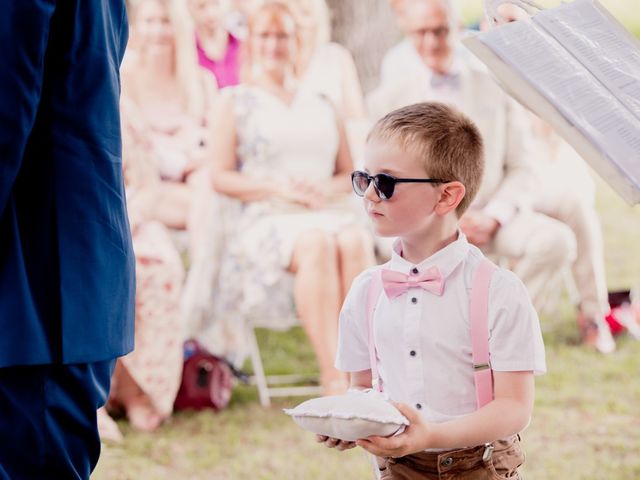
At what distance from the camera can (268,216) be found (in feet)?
15.3

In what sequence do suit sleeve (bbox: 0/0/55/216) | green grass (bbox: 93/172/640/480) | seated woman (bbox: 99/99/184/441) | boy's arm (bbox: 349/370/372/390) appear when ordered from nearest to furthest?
1. suit sleeve (bbox: 0/0/55/216)
2. boy's arm (bbox: 349/370/372/390)
3. green grass (bbox: 93/172/640/480)
4. seated woman (bbox: 99/99/184/441)

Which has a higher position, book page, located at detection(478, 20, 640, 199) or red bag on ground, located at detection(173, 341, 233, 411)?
book page, located at detection(478, 20, 640, 199)

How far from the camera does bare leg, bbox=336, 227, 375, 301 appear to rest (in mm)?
4625

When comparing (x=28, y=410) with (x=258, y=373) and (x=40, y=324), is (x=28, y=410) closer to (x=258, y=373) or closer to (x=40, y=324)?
(x=40, y=324)

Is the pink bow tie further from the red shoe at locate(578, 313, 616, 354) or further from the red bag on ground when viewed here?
the red shoe at locate(578, 313, 616, 354)

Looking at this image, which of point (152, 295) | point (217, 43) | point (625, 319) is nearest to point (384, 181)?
point (152, 295)

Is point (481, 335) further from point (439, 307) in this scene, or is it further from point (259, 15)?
point (259, 15)

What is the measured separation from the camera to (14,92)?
172cm

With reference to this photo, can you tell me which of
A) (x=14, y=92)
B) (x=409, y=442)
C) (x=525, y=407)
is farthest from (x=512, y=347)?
(x=14, y=92)

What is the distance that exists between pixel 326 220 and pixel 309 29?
2.87ft

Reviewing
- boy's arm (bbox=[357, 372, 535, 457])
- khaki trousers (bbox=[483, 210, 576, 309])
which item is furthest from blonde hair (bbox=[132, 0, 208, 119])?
boy's arm (bbox=[357, 372, 535, 457])

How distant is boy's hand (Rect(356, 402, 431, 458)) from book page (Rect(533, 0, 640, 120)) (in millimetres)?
633

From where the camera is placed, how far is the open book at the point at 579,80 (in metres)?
1.76

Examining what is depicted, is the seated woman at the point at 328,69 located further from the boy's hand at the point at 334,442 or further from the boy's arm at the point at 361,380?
the boy's hand at the point at 334,442
